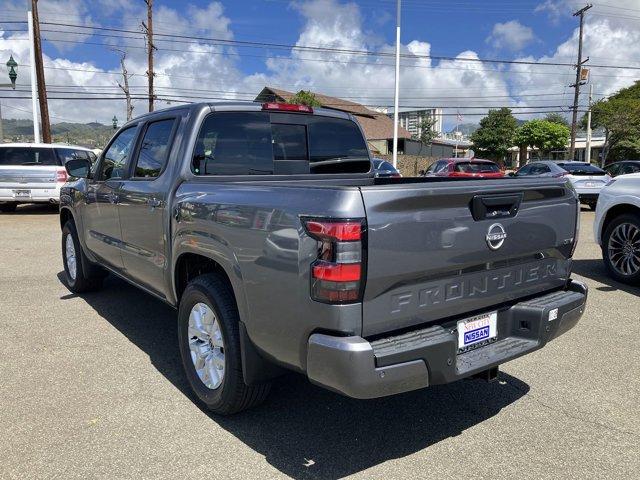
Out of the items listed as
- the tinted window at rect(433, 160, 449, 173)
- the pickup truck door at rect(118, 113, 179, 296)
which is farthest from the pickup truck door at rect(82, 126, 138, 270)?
the tinted window at rect(433, 160, 449, 173)

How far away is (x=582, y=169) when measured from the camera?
1543 centimetres

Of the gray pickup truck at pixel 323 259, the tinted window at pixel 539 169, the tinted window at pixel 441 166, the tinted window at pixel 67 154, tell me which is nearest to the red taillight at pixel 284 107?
the gray pickup truck at pixel 323 259

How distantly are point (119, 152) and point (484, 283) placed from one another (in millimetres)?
3536

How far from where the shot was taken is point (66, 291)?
6.41 metres

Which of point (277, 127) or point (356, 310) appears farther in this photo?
point (277, 127)

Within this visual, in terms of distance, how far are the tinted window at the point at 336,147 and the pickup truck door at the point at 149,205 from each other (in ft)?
3.58

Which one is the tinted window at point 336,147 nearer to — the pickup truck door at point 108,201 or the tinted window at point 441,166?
the pickup truck door at point 108,201

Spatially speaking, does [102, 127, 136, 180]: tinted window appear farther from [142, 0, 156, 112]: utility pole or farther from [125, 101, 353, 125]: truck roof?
[142, 0, 156, 112]: utility pole

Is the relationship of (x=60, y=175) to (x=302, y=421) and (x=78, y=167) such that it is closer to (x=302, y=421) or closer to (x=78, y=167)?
(x=78, y=167)

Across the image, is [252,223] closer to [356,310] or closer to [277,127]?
[356,310]

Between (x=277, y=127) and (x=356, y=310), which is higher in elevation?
(x=277, y=127)

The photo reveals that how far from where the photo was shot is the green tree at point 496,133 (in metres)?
61.9

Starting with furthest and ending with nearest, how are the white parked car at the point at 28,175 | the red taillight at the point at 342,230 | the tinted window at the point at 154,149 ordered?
the white parked car at the point at 28,175 → the tinted window at the point at 154,149 → the red taillight at the point at 342,230

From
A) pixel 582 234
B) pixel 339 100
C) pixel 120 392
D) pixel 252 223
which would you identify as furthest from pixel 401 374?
pixel 339 100
